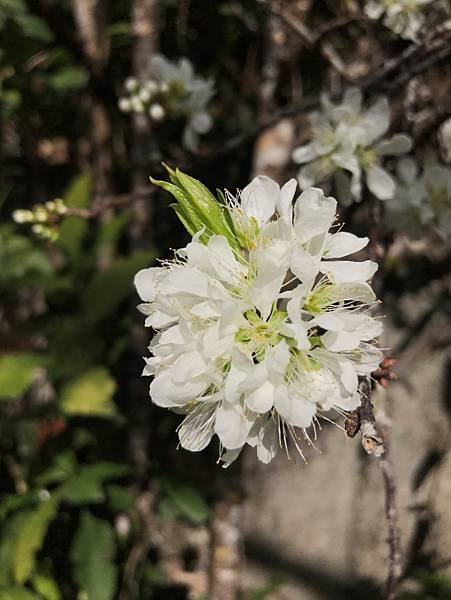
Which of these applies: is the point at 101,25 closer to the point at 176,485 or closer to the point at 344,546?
the point at 176,485

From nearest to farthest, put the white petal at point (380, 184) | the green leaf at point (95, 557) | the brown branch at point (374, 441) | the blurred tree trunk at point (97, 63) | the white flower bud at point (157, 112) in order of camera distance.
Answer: the brown branch at point (374, 441) < the white petal at point (380, 184) < the white flower bud at point (157, 112) < the green leaf at point (95, 557) < the blurred tree trunk at point (97, 63)

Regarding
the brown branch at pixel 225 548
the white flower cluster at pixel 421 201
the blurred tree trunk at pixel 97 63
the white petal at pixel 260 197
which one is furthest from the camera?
the blurred tree trunk at pixel 97 63

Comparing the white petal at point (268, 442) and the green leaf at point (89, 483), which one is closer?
the white petal at point (268, 442)

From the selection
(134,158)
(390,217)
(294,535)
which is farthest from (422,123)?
(294,535)

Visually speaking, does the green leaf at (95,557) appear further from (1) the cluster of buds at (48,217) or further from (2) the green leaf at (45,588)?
(1) the cluster of buds at (48,217)

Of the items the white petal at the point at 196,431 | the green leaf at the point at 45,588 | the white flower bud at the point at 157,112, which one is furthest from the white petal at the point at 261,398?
the green leaf at the point at 45,588

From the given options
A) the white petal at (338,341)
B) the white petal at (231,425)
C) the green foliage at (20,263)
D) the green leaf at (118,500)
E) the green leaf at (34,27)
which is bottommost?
the green leaf at (118,500)

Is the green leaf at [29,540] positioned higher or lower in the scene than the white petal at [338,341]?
lower

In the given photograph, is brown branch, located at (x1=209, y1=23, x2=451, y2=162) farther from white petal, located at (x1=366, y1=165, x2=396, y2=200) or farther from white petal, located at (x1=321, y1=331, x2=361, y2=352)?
white petal, located at (x1=321, y1=331, x2=361, y2=352)
